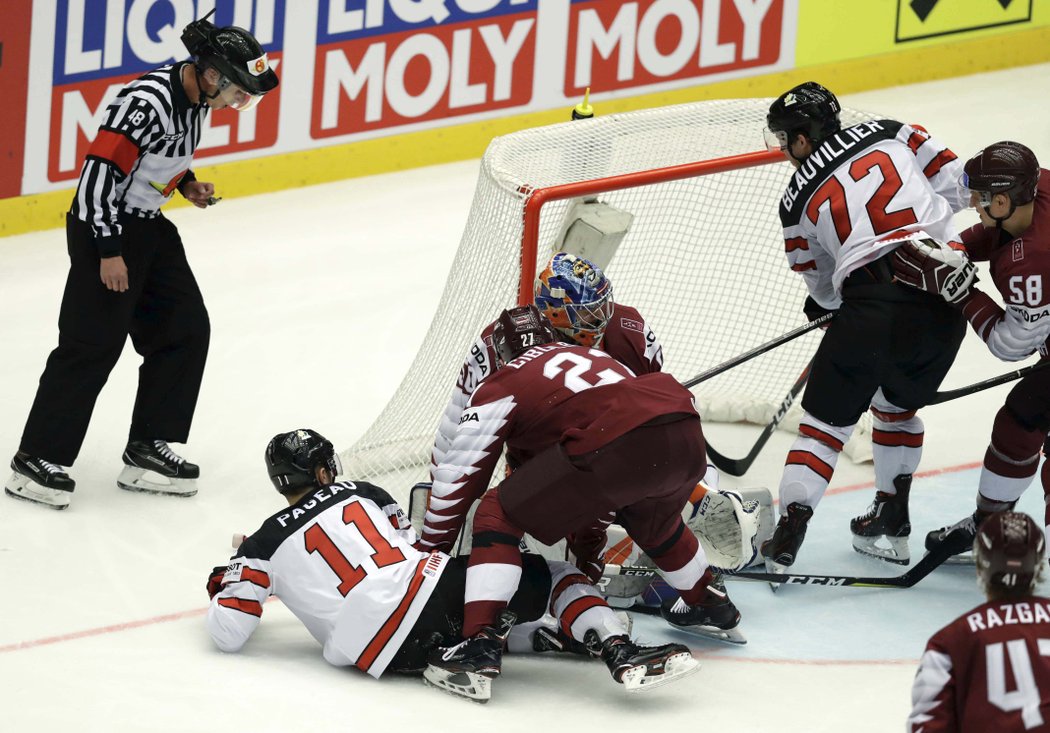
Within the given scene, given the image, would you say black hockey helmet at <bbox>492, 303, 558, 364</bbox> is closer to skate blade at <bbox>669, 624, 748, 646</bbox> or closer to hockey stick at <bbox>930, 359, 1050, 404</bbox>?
skate blade at <bbox>669, 624, 748, 646</bbox>

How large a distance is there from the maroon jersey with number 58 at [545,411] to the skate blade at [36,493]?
1.47 m

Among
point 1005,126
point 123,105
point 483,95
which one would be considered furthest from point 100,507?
point 1005,126

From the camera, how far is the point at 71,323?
15.5 feet

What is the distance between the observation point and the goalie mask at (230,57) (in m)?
4.55

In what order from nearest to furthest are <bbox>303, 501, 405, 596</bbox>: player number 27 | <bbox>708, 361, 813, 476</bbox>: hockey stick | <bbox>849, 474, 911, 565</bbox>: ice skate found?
<bbox>303, 501, 405, 596</bbox>: player number 27, <bbox>849, 474, 911, 565</bbox>: ice skate, <bbox>708, 361, 813, 476</bbox>: hockey stick

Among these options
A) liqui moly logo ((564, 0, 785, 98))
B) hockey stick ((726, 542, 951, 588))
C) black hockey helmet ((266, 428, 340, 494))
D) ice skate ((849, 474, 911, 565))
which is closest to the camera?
black hockey helmet ((266, 428, 340, 494))

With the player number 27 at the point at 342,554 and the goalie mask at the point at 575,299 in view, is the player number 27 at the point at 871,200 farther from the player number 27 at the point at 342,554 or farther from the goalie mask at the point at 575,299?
the player number 27 at the point at 342,554

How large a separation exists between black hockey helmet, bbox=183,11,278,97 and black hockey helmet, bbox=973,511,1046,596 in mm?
2627

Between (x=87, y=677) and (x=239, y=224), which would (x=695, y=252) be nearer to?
(x=239, y=224)

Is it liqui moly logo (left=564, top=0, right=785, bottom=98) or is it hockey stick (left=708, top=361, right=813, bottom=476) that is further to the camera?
liqui moly logo (left=564, top=0, right=785, bottom=98)

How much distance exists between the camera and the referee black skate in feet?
15.0

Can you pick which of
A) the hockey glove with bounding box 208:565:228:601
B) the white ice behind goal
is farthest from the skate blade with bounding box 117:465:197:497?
the hockey glove with bounding box 208:565:228:601

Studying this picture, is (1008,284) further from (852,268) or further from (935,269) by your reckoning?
(852,268)

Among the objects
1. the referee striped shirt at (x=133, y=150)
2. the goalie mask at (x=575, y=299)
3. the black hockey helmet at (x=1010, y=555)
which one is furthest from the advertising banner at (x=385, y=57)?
the black hockey helmet at (x=1010, y=555)
